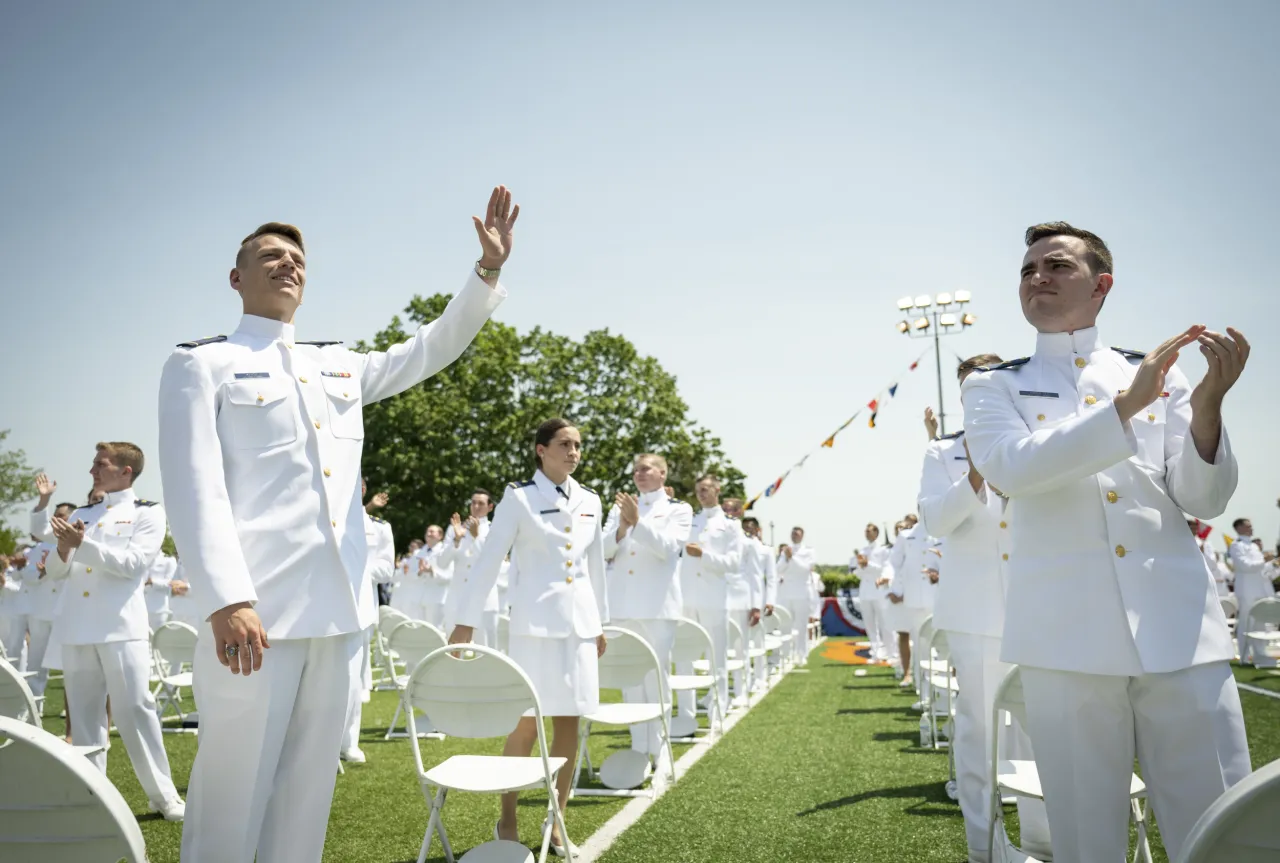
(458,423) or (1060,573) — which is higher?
(458,423)

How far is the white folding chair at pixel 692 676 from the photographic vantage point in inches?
308

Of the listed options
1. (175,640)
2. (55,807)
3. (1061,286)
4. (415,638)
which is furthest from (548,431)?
(175,640)

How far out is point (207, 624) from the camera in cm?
264

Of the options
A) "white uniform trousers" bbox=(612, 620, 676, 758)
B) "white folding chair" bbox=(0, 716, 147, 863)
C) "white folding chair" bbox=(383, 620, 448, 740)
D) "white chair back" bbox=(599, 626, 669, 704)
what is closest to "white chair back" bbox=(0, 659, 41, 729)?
"white folding chair" bbox=(0, 716, 147, 863)

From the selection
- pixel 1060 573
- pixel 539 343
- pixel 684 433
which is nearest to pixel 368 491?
pixel 539 343

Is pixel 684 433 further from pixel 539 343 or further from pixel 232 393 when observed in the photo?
pixel 232 393

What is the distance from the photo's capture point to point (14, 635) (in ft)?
45.6

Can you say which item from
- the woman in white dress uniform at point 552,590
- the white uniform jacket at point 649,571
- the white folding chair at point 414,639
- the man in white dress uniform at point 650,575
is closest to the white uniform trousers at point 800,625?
the man in white dress uniform at point 650,575

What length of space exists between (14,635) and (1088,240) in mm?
15722

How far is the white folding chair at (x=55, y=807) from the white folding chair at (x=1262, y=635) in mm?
11643

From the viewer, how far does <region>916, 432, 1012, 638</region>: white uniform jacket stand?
4.68 metres

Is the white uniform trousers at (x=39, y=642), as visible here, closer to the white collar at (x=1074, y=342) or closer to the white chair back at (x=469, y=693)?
the white chair back at (x=469, y=693)

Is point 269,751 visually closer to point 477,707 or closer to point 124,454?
point 477,707

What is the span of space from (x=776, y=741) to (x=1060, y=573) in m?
6.67
